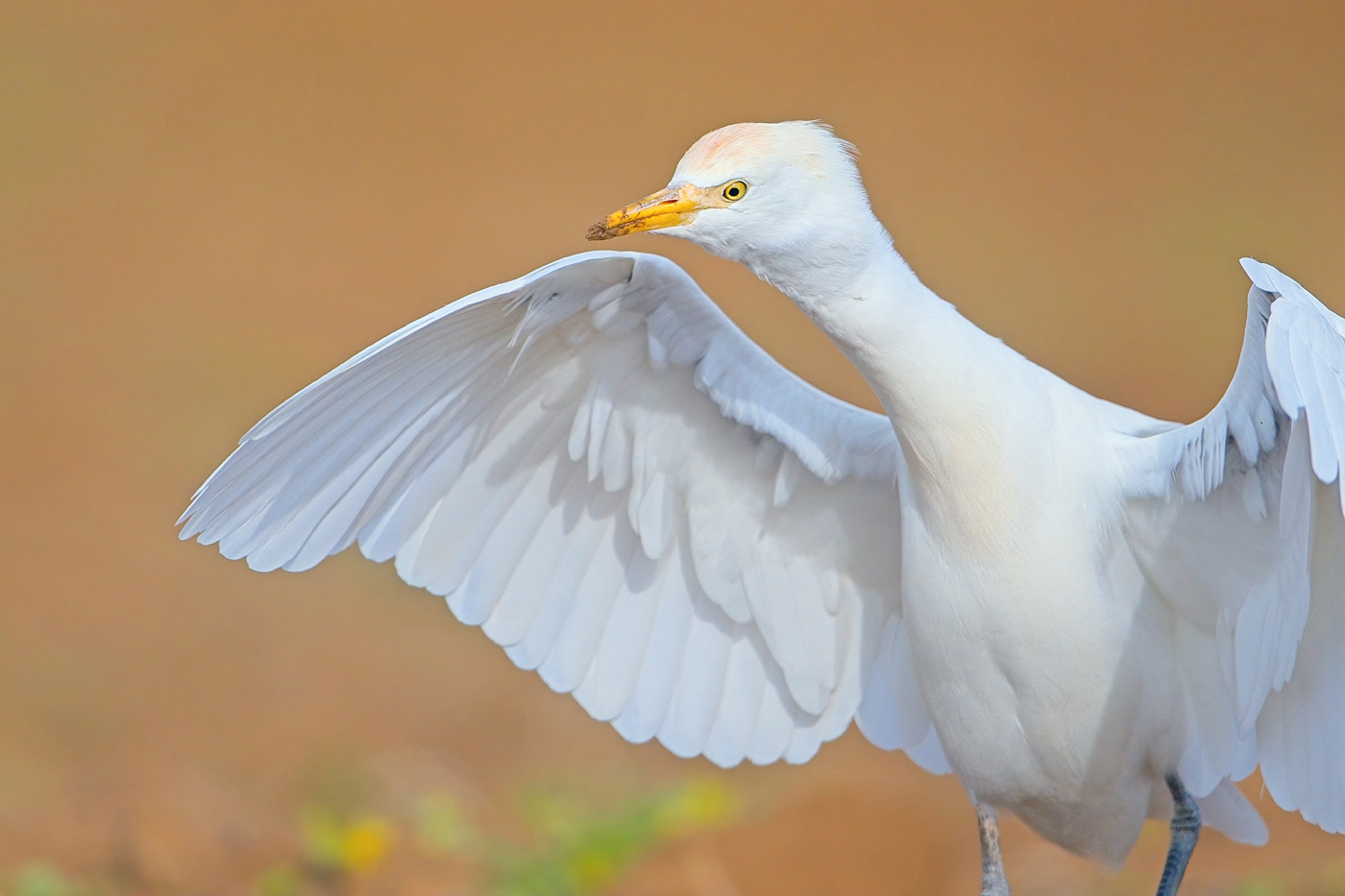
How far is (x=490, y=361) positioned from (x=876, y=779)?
3904 millimetres

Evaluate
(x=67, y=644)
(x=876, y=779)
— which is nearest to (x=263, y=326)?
(x=67, y=644)

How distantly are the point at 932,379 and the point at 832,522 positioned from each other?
0.69m

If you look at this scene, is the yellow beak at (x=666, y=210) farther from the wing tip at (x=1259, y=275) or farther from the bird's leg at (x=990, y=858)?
the bird's leg at (x=990, y=858)

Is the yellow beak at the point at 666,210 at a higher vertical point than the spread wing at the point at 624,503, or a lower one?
higher

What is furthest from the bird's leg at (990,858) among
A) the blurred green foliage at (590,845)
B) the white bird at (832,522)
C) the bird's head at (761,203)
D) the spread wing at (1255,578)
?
the bird's head at (761,203)

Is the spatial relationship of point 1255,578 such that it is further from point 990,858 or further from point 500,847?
point 500,847

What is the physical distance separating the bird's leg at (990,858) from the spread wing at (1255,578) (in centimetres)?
44

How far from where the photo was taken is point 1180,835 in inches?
127

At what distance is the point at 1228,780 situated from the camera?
11.0 ft

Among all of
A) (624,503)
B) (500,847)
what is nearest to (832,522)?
(624,503)

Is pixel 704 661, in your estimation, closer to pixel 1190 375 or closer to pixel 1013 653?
pixel 1013 653

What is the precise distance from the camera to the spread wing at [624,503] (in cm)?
296

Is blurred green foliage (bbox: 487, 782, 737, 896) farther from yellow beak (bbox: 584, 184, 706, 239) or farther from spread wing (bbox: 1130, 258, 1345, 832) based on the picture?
yellow beak (bbox: 584, 184, 706, 239)

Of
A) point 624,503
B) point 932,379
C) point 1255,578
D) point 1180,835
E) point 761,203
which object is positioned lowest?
point 1180,835
